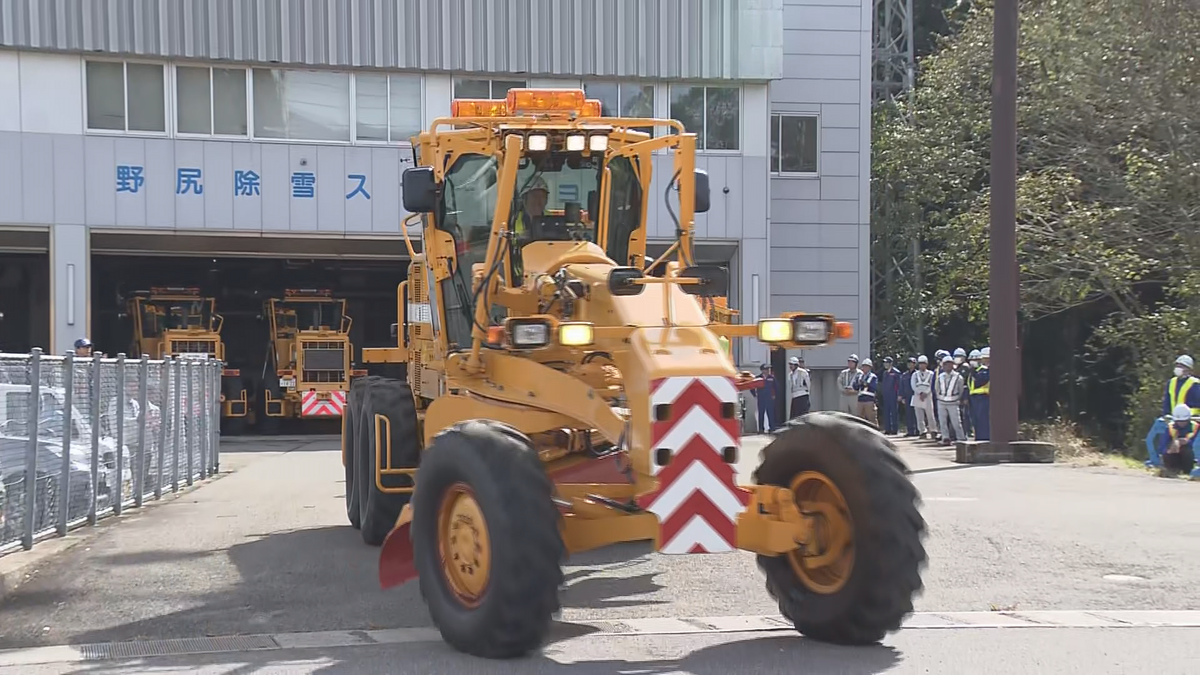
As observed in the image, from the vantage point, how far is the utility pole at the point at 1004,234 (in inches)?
815

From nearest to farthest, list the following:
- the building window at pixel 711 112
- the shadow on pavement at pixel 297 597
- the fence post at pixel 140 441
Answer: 1. the shadow on pavement at pixel 297 597
2. the fence post at pixel 140 441
3. the building window at pixel 711 112

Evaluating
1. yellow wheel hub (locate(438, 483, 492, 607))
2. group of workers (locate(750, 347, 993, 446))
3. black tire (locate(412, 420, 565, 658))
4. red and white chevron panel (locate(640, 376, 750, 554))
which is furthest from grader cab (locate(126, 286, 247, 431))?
red and white chevron panel (locate(640, 376, 750, 554))

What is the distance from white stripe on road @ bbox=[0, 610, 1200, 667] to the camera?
7738 millimetres

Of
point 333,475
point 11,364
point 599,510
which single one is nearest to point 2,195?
point 333,475

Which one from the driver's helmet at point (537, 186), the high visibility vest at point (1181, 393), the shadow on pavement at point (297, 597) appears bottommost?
the shadow on pavement at point (297, 597)

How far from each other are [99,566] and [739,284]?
68.5 feet

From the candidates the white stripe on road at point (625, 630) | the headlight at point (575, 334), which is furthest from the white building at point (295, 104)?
the headlight at point (575, 334)

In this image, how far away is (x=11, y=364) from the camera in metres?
10.9

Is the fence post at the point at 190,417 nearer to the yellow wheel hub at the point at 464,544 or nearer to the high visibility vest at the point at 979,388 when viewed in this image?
the yellow wheel hub at the point at 464,544

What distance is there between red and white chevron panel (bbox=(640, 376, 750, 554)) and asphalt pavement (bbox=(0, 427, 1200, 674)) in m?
0.71

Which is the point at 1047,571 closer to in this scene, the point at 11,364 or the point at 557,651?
the point at 557,651

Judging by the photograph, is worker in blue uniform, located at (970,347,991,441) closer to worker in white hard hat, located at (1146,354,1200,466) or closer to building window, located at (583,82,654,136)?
worker in white hard hat, located at (1146,354,1200,466)

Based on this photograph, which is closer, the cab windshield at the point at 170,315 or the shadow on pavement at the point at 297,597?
the shadow on pavement at the point at 297,597

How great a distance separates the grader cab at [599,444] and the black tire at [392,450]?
4.88 ft
